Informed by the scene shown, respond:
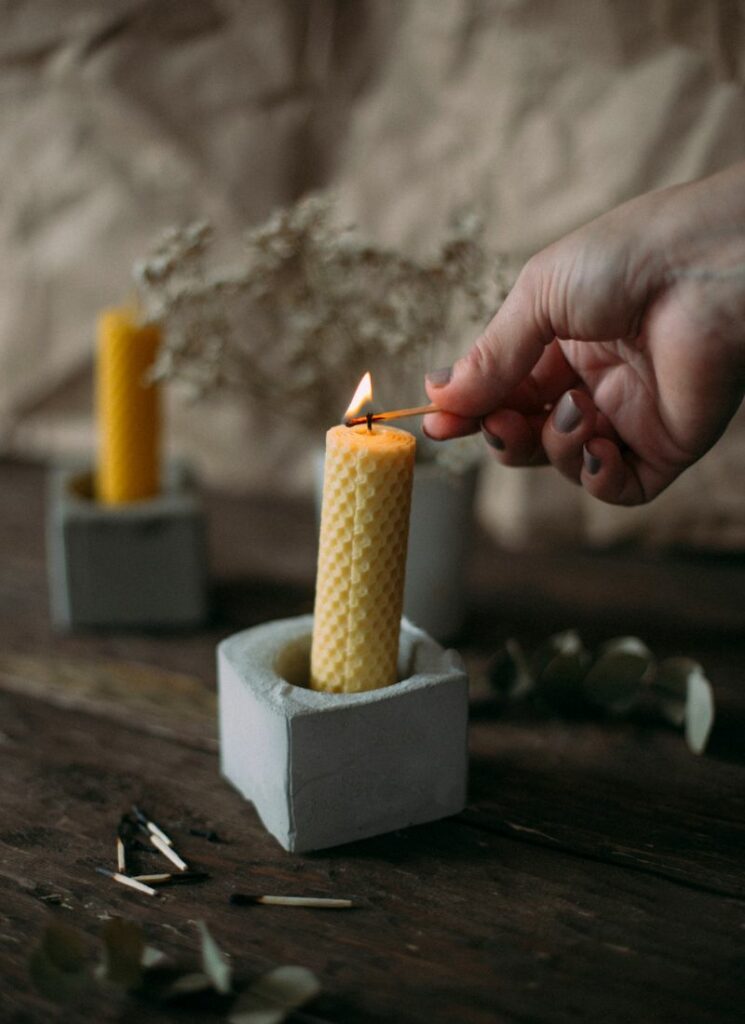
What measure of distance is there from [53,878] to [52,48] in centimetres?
96

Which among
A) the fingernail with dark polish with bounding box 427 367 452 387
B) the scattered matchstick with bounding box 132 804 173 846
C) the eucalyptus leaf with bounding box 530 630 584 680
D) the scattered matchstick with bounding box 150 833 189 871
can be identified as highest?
the fingernail with dark polish with bounding box 427 367 452 387

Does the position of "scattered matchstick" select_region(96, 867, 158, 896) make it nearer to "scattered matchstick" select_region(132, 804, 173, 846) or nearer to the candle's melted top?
"scattered matchstick" select_region(132, 804, 173, 846)

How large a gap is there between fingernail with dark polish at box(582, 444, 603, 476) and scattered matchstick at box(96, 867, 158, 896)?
404 mm

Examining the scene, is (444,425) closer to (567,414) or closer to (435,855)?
(567,414)

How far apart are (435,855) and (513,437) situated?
289mm

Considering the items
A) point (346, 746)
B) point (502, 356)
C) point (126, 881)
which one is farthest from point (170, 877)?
point (502, 356)

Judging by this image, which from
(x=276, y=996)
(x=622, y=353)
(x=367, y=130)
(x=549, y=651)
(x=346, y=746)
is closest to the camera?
(x=276, y=996)

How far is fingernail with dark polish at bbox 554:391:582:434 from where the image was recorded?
71cm

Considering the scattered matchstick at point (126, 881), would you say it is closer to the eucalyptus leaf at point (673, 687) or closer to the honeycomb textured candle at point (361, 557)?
the honeycomb textured candle at point (361, 557)

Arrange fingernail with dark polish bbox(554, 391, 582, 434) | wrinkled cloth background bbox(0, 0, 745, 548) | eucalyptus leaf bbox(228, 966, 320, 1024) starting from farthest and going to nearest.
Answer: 1. wrinkled cloth background bbox(0, 0, 745, 548)
2. fingernail with dark polish bbox(554, 391, 582, 434)
3. eucalyptus leaf bbox(228, 966, 320, 1024)

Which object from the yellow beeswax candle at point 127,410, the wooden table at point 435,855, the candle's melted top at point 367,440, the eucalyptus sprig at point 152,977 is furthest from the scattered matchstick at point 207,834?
the yellow beeswax candle at point 127,410

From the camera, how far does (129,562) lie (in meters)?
0.92

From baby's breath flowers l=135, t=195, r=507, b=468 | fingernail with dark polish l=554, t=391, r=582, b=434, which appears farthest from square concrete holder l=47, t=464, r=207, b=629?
fingernail with dark polish l=554, t=391, r=582, b=434

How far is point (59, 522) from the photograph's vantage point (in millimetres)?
900
